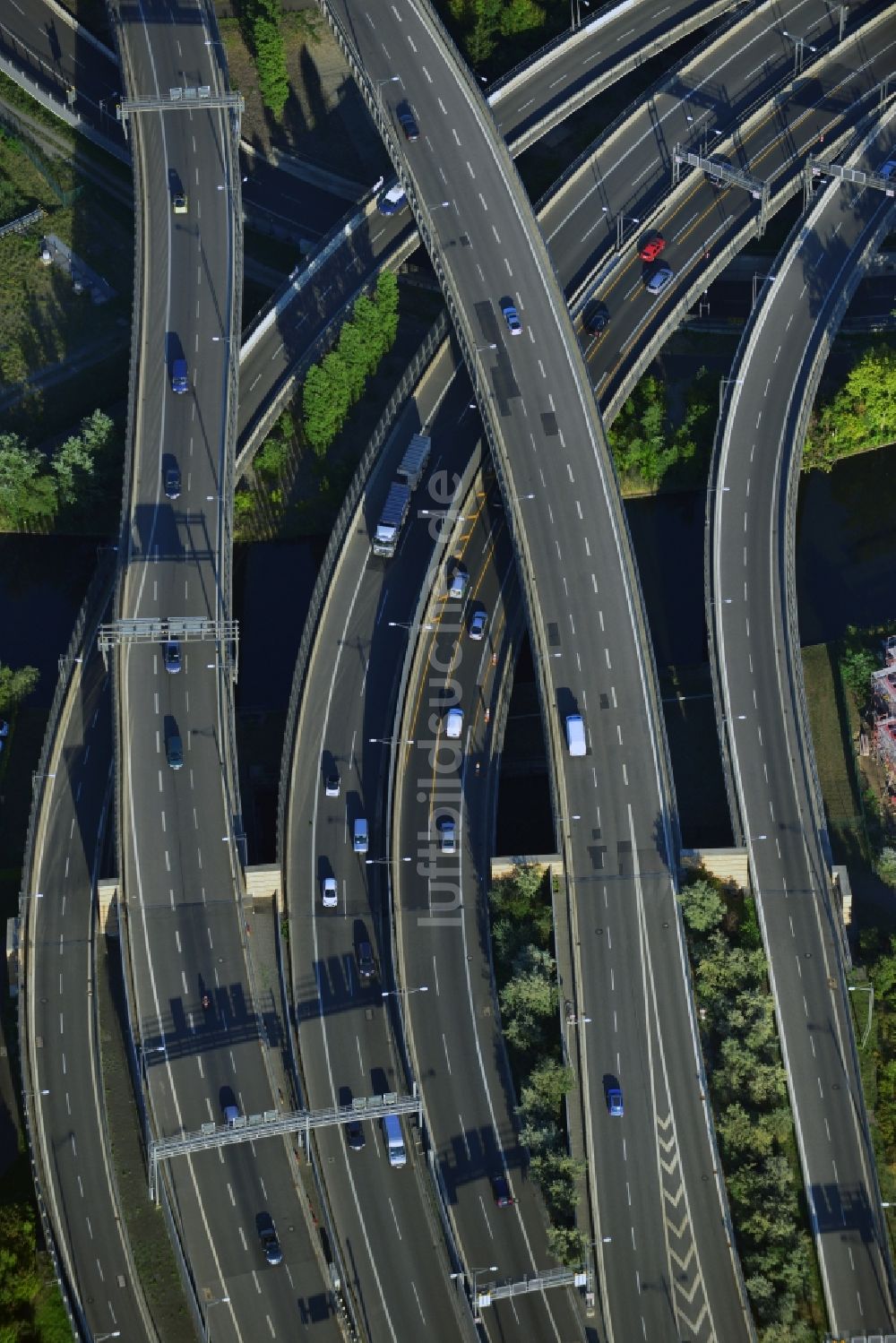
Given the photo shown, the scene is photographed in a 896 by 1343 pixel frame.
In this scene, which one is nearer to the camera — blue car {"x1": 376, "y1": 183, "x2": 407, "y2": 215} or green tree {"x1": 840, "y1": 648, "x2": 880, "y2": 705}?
green tree {"x1": 840, "y1": 648, "x2": 880, "y2": 705}

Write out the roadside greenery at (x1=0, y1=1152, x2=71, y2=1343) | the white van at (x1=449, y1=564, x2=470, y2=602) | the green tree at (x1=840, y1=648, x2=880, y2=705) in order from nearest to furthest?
the roadside greenery at (x1=0, y1=1152, x2=71, y2=1343)
the white van at (x1=449, y1=564, x2=470, y2=602)
the green tree at (x1=840, y1=648, x2=880, y2=705)

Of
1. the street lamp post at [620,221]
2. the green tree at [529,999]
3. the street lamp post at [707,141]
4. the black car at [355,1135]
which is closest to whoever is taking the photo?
the black car at [355,1135]

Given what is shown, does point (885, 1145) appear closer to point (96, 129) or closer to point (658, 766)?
point (658, 766)

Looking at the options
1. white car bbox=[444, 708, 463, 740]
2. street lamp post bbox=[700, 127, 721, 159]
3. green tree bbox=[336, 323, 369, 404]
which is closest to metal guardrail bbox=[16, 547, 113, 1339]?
green tree bbox=[336, 323, 369, 404]

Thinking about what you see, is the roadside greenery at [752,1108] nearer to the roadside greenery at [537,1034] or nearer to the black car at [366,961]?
the roadside greenery at [537,1034]

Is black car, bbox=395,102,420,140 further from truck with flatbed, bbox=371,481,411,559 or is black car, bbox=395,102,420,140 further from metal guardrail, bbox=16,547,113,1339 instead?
metal guardrail, bbox=16,547,113,1339

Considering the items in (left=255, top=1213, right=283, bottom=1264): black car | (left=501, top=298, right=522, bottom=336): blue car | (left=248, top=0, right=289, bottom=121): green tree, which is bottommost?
(left=255, top=1213, right=283, bottom=1264): black car

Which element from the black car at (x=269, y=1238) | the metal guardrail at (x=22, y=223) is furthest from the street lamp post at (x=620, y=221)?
the black car at (x=269, y=1238)
